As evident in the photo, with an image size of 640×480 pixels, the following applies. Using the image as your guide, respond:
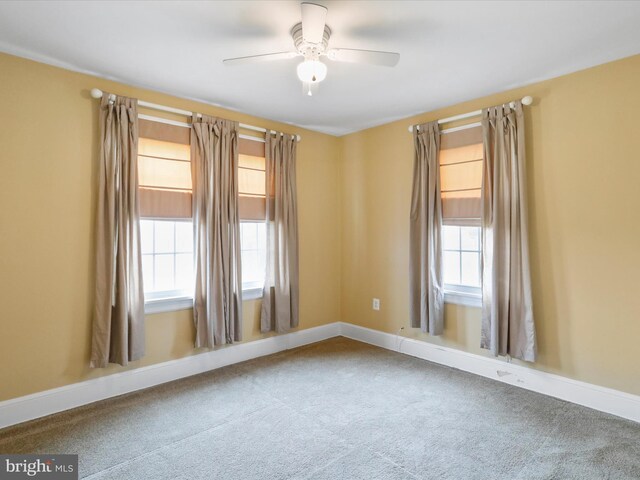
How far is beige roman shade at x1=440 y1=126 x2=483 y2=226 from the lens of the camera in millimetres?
3238

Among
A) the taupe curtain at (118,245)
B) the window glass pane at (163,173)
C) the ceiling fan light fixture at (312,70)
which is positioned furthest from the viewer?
the window glass pane at (163,173)

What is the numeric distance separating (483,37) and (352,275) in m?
2.86

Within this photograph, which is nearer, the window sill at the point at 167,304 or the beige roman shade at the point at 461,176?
the window sill at the point at 167,304

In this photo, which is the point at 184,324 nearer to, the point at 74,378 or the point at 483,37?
the point at 74,378

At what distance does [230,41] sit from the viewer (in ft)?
7.55

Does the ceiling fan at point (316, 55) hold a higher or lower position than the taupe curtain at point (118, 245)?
higher

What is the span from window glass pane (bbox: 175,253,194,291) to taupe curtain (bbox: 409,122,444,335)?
2147 millimetres

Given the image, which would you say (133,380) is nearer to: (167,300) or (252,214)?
(167,300)

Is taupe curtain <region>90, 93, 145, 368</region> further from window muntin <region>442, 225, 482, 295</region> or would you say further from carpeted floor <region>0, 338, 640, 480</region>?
window muntin <region>442, 225, 482, 295</region>

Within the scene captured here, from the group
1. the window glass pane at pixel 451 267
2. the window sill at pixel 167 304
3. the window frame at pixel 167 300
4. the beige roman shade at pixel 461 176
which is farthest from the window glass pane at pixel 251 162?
the window glass pane at pixel 451 267

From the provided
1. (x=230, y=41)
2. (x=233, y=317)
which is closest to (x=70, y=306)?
(x=233, y=317)

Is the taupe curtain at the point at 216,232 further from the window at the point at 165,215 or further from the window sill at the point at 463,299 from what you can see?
the window sill at the point at 463,299

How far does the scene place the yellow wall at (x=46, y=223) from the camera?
2428 mm

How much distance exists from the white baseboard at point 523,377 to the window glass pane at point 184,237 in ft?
7.43
